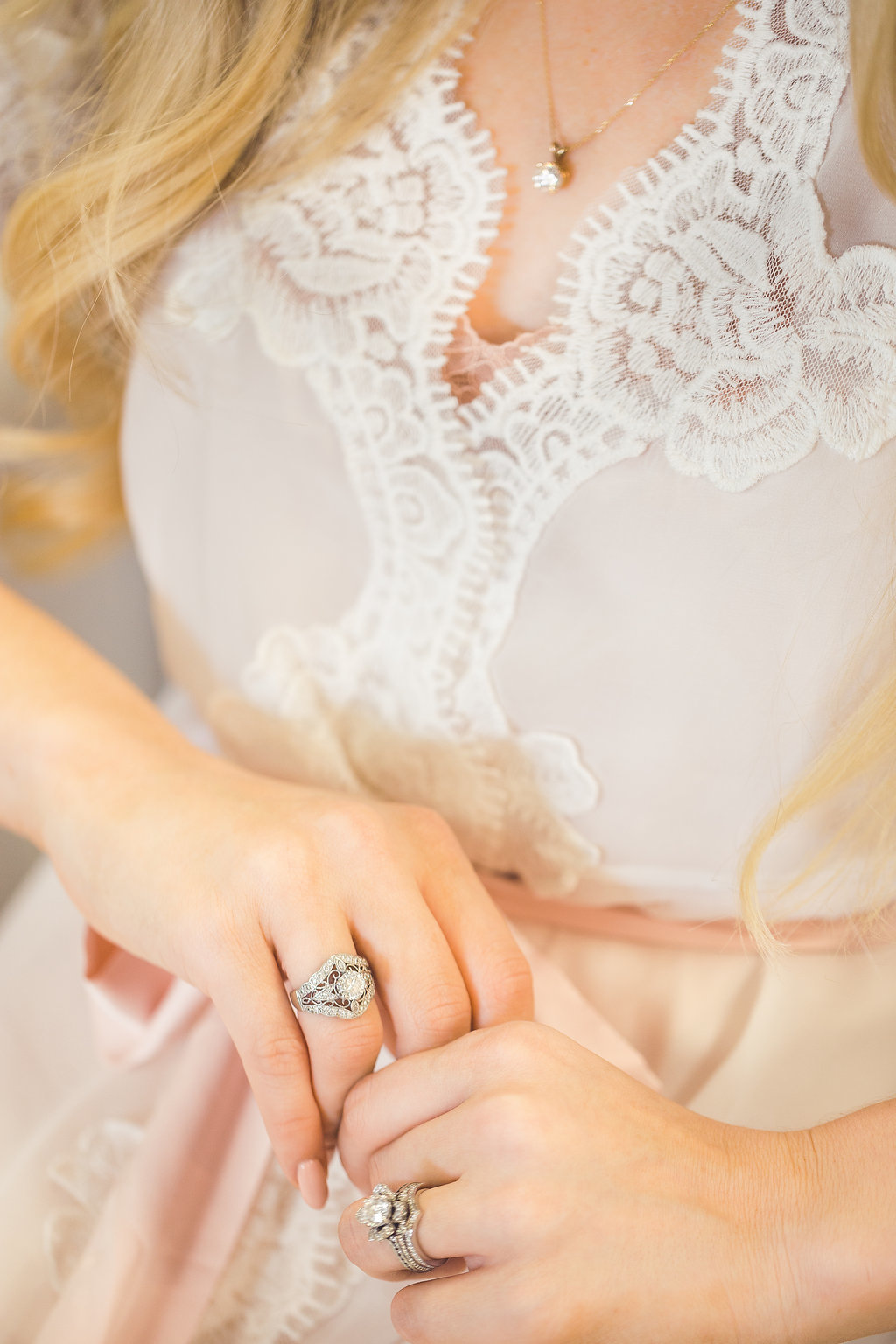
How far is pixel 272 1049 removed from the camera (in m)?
0.54

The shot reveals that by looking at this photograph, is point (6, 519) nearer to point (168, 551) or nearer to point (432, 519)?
point (168, 551)

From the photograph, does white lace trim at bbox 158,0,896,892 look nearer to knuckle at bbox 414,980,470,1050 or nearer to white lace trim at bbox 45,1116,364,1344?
knuckle at bbox 414,980,470,1050

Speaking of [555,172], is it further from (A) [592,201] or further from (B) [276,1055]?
(B) [276,1055]

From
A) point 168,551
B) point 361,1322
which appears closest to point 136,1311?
point 361,1322

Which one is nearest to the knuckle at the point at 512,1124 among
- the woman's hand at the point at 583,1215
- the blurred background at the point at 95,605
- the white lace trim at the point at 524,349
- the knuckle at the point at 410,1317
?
the woman's hand at the point at 583,1215

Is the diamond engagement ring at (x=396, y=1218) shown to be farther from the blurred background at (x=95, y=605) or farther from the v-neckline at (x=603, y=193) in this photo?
the blurred background at (x=95, y=605)

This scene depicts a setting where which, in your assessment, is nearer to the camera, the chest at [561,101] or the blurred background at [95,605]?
the chest at [561,101]

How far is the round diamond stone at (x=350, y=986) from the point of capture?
0.52m

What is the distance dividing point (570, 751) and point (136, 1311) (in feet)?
1.52

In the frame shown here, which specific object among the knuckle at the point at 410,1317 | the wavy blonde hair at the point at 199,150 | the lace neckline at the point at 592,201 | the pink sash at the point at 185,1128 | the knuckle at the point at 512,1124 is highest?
the wavy blonde hair at the point at 199,150

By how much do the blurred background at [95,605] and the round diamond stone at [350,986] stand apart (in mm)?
699

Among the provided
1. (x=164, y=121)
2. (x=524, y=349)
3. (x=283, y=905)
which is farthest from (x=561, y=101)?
(x=283, y=905)

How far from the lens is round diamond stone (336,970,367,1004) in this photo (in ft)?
1.72

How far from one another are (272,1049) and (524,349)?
434 millimetres
